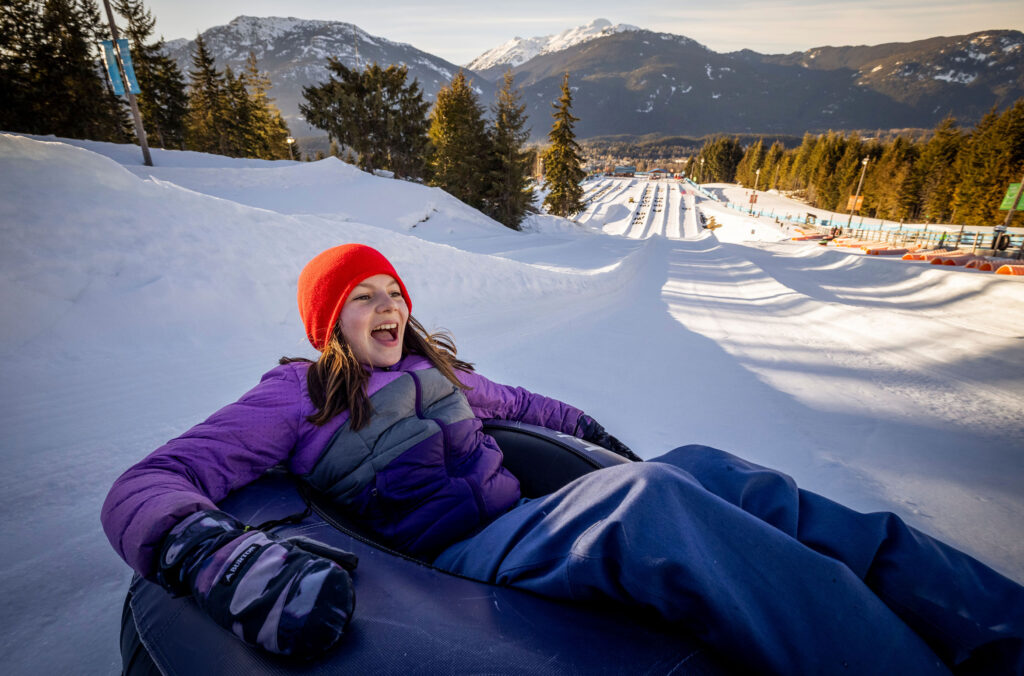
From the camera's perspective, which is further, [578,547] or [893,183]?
[893,183]

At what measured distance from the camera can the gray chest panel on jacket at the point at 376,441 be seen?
143 cm

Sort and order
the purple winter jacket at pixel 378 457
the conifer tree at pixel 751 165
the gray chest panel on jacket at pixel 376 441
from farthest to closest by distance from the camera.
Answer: the conifer tree at pixel 751 165 → the gray chest panel on jacket at pixel 376 441 → the purple winter jacket at pixel 378 457

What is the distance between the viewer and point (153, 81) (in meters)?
26.0

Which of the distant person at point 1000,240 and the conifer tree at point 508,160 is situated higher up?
the conifer tree at point 508,160

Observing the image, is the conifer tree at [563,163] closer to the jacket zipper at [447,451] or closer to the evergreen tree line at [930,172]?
the evergreen tree line at [930,172]

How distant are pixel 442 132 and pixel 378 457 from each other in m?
23.9

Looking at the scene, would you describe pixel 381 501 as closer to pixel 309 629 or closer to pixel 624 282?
pixel 309 629

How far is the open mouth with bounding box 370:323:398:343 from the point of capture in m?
1.70

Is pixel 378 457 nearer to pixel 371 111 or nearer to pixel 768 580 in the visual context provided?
pixel 768 580

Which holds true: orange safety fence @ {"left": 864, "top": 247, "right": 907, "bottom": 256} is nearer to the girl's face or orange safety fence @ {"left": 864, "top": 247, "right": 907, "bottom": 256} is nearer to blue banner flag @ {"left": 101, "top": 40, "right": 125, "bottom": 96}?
the girl's face

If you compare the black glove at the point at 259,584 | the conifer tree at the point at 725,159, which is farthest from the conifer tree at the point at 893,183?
the black glove at the point at 259,584

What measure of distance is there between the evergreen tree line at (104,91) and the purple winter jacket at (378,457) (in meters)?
18.1

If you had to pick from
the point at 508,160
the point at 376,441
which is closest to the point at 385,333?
the point at 376,441

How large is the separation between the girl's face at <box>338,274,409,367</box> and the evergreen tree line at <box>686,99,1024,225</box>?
125ft
